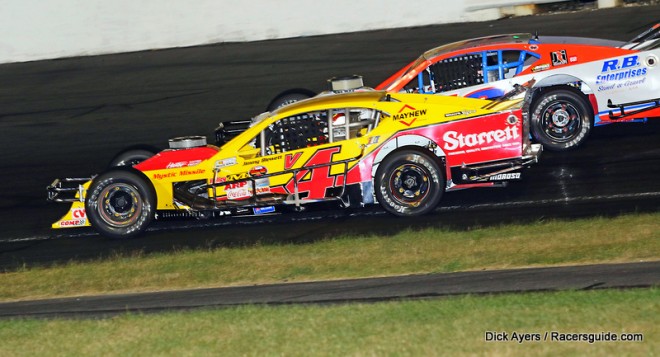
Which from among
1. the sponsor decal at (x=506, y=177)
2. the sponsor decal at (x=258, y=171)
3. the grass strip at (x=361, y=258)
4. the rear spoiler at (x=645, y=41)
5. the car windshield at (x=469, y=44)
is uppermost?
the car windshield at (x=469, y=44)

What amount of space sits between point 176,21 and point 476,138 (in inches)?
566

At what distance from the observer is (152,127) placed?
1912 cm

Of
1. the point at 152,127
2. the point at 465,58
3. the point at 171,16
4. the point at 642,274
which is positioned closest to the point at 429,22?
the point at 171,16

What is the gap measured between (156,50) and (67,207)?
11.4 metres

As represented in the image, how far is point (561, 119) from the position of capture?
14.4 m

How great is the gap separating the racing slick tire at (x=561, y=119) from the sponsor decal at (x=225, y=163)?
4.03 m

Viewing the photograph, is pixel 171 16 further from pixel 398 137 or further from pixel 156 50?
pixel 398 137

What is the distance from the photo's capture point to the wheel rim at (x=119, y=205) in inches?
520

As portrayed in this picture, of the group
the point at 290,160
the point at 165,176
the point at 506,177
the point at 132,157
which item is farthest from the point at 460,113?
the point at 132,157

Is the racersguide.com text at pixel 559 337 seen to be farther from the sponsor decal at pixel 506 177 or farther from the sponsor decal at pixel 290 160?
the sponsor decal at pixel 290 160

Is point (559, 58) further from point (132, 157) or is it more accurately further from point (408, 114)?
point (132, 157)

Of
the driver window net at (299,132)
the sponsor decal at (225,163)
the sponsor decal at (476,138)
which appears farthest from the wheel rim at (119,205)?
the sponsor decal at (476,138)

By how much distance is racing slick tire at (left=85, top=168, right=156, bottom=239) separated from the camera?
13148 mm

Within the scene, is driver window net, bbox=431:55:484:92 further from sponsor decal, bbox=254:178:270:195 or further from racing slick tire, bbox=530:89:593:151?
sponsor decal, bbox=254:178:270:195
